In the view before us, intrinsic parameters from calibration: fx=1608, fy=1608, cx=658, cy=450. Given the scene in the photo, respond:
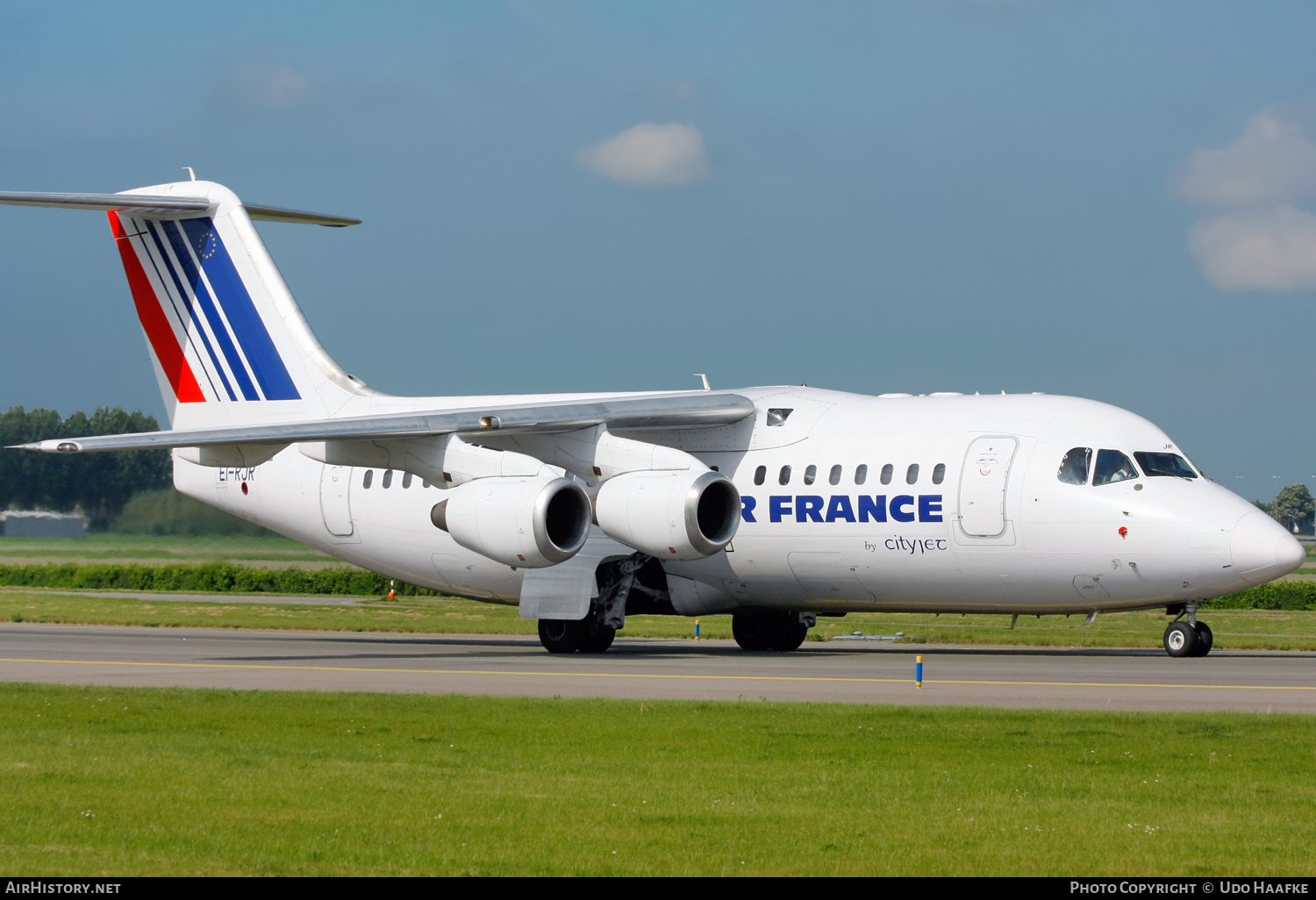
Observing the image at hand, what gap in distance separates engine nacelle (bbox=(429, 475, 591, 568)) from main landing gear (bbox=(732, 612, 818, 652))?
4.29m

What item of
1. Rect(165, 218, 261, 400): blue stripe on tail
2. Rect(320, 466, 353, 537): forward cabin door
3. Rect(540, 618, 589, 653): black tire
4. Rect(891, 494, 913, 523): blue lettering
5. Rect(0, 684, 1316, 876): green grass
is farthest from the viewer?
Rect(165, 218, 261, 400): blue stripe on tail

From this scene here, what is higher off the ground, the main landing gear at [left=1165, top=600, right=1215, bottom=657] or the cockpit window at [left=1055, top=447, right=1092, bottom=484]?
the cockpit window at [left=1055, top=447, right=1092, bottom=484]

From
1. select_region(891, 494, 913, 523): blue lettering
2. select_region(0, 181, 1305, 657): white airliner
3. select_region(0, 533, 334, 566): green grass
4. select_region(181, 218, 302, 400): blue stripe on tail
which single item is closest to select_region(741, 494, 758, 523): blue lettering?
select_region(0, 181, 1305, 657): white airliner

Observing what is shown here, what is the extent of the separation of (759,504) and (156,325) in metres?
11.8

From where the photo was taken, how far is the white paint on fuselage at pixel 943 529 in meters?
20.2

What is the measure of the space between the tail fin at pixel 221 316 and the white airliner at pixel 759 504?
33.0 inches

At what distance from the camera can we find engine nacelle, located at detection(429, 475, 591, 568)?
69.6 feet

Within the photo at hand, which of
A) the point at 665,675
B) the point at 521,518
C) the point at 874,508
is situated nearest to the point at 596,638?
the point at 521,518

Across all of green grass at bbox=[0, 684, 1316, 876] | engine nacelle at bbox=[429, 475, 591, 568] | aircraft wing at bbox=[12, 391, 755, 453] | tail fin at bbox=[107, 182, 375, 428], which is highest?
tail fin at bbox=[107, 182, 375, 428]

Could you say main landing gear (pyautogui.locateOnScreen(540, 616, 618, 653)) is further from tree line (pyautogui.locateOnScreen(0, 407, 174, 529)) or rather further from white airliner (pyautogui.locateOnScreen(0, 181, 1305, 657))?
tree line (pyautogui.locateOnScreen(0, 407, 174, 529))

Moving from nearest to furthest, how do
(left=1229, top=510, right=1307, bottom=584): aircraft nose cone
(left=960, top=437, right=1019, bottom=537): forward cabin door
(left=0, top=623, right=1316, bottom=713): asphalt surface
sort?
1. (left=0, top=623, right=1316, bottom=713): asphalt surface
2. (left=1229, top=510, right=1307, bottom=584): aircraft nose cone
3. (left=960, top=437, right=1019, bottom=537): forward cabin door

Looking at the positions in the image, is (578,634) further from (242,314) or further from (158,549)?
(158,549)

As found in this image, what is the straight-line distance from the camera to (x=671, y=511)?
69.5ft
